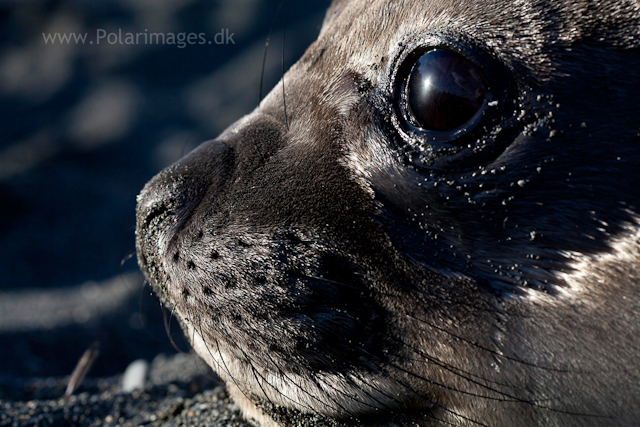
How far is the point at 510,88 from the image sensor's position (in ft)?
4.87

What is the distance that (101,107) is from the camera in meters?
7.90

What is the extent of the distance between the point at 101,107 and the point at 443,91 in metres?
7.26

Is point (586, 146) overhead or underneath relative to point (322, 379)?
overhead

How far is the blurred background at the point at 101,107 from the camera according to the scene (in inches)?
239

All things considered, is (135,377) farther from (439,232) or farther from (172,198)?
(439,232)

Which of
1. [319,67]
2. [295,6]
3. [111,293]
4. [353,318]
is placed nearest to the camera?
[353,318]

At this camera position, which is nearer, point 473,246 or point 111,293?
point 473,246

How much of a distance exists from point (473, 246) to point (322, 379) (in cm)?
63

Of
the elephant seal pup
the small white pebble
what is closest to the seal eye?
the elephant seal pup

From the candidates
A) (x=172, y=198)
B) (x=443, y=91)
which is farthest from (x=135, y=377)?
(x=443, y=91)

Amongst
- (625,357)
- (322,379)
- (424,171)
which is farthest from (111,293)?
(625,357)

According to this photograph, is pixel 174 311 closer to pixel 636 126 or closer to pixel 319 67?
pixel 319 67

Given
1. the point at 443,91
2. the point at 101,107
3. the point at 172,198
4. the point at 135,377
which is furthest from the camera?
the point at 101,107

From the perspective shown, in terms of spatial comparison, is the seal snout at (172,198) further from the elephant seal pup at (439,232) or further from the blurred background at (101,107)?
the blurred background at (101,107)
